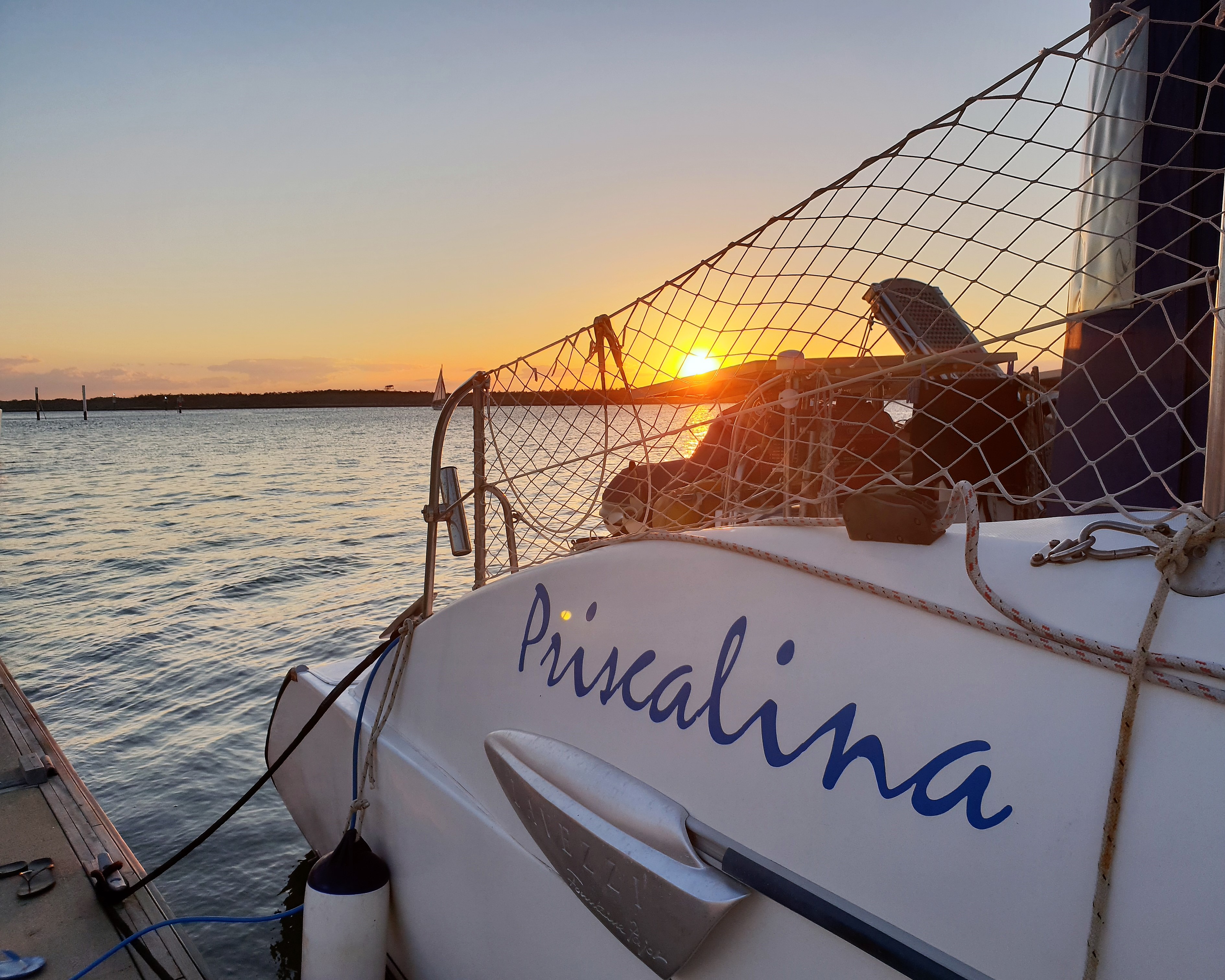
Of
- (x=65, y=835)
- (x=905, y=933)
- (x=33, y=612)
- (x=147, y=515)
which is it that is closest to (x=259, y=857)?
(x=65, y=835)

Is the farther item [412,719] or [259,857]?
[259,857]

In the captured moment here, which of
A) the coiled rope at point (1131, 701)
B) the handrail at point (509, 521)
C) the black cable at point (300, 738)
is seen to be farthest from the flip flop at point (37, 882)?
the coiled rope at point (1131, 701)

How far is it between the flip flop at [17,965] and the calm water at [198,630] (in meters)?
1.25

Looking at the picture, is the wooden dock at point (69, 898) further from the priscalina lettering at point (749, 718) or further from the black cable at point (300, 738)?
the priscalina lettering at point (749, 718)

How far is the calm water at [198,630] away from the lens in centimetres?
454

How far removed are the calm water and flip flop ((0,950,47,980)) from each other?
125cm

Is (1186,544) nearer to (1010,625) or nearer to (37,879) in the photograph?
Result: (1010,625)

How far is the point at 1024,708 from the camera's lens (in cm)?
108

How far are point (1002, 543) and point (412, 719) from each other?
192cm

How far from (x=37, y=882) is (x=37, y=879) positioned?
0.02 meters

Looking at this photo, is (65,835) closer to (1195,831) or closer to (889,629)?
(889,629)

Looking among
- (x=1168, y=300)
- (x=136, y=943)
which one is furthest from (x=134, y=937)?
(x=1168, y=300)

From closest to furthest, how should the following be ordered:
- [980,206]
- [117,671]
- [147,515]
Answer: [980,206], [117,671], [147,515]

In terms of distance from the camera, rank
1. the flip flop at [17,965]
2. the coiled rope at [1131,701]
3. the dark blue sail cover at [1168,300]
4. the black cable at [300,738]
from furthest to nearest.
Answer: the black cable at [300,738] < the flip flop at [17,965] < the dark blue sail cover at [1168,300] < the coiled rope at [1131,701]
